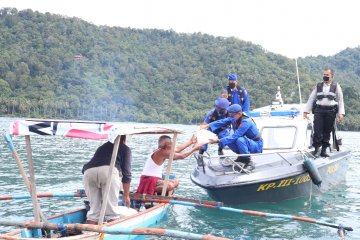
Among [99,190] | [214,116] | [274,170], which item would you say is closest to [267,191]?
[274,170]

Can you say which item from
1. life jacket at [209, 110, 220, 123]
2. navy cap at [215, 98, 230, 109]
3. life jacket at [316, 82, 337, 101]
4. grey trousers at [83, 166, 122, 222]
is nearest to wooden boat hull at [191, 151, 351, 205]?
life jacket at [209, 110, 220, 123]

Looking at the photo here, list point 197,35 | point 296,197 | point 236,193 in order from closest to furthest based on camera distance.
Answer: point 236,193 < point 296,197 < point 197,35

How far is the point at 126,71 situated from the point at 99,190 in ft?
350

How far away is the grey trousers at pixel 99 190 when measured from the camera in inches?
299

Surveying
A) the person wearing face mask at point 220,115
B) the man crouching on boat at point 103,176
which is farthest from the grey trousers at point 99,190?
the person wearing face mask at point 220,115

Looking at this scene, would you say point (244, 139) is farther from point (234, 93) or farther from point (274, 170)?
point (234, 93)

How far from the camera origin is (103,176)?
24.9 ft

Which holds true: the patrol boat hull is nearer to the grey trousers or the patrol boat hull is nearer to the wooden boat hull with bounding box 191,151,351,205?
the wooden boat hull with bounding box 191,151,351,205

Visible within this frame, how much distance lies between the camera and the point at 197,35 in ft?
437

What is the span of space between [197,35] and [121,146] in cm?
12762

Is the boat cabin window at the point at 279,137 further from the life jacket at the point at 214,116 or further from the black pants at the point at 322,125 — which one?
the life jacket at the point at 214,116

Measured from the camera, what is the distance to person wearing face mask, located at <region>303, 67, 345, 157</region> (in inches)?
508

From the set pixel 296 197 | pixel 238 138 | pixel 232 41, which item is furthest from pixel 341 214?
pixel 232 41

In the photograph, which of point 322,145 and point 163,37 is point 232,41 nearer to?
point 163,37
